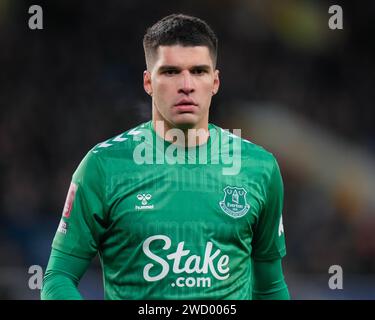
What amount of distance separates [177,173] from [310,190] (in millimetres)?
4628

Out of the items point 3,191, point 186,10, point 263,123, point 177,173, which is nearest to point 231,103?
point 263,123

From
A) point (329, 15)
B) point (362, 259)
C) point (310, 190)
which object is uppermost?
point (329, 15)

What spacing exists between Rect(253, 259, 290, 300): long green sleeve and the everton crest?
0.48 meters

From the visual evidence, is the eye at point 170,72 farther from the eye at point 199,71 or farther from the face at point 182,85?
the eye at point 199,71

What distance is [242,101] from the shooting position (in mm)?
8984

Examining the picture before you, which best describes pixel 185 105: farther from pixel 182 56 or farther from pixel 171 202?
pixel 171 202

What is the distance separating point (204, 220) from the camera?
4.40 m

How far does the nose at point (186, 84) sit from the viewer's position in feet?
14.3

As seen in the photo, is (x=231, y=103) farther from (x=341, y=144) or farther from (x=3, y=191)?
(x=3, y=191)

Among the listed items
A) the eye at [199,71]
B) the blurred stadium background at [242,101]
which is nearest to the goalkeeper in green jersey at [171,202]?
the eye at [199,71]

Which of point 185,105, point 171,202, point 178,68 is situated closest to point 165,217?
point 171,202

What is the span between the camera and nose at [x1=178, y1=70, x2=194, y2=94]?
4355 millimetres

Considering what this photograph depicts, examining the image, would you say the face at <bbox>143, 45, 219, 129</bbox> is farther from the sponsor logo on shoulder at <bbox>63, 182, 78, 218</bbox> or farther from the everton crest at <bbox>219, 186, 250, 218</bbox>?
the sponsor logo on shoulder at <bbox>63, 182, 78, 218</bbox>
